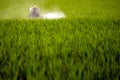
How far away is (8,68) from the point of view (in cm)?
139

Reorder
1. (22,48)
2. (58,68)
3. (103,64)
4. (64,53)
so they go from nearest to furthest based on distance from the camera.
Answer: (58,68) → (103,64) → (64,53) → (22,48)

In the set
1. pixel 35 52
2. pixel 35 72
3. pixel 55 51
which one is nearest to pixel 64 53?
pixel 55 51

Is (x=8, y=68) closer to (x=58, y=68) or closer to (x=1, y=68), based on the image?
(x=1, y=68)

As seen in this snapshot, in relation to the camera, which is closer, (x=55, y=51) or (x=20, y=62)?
(x=20, y=62)

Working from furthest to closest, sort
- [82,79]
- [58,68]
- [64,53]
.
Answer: [64,53]
[58,68]
[82,79]

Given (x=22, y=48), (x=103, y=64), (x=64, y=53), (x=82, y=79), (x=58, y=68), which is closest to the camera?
(x=82, y=79)

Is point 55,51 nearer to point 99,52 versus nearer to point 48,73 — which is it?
point 99,52

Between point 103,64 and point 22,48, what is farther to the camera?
point 22,48

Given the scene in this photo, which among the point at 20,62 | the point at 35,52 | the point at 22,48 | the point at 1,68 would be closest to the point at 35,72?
the point at 20,62

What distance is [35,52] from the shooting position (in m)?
1.73

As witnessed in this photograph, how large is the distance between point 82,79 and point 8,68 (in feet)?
1.88

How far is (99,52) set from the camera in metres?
1.76

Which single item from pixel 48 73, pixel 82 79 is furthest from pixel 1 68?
pixel 82 79

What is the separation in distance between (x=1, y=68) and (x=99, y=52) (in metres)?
0.89
